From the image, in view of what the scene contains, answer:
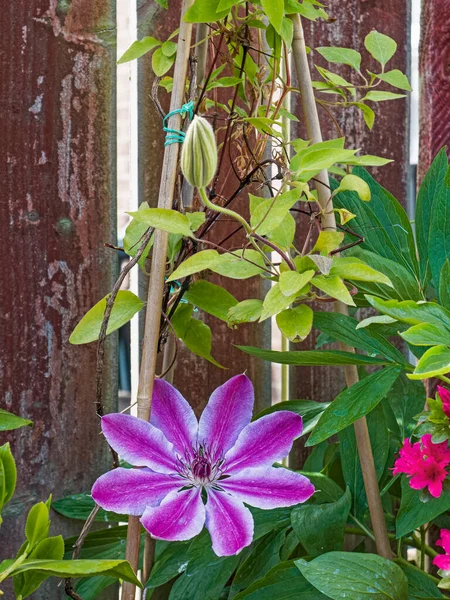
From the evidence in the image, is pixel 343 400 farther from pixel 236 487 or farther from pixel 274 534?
pixel 274 534

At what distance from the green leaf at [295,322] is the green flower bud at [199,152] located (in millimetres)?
175

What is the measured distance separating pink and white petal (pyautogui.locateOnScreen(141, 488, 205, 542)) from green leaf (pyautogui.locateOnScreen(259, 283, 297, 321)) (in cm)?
22

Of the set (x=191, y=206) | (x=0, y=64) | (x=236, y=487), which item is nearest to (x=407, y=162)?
(x=191, y=206)

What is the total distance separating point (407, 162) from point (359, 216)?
2.15ft

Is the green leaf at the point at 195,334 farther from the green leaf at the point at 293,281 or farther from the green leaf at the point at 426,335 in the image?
the green leaf at the point at 426,335

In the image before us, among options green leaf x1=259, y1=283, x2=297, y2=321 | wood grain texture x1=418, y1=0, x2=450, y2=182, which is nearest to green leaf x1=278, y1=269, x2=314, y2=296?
green leaf x1=259, y1=283, x2=297, y2=321

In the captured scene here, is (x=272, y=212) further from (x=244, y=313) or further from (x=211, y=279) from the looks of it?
(x=211, y=279)

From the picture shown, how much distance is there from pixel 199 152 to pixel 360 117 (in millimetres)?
857

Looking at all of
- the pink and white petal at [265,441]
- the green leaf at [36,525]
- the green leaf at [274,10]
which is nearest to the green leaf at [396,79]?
the green leaf at [274,10]

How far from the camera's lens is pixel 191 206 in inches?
38.9

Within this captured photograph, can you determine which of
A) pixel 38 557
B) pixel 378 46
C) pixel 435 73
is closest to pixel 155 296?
pixel 38 557

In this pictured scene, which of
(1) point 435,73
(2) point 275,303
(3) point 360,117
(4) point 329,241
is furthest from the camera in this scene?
(3) point 360,117

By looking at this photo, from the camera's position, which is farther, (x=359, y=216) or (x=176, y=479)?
(x=359, y=216)

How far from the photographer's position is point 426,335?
65cm
